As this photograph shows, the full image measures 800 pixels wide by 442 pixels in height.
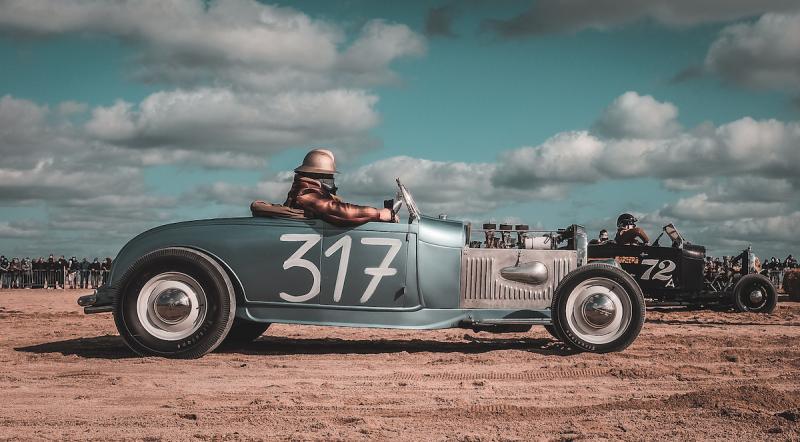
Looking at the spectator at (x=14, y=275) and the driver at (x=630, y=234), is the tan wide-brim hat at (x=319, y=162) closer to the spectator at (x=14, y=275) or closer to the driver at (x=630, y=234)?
the driver at (x=630, y=234)

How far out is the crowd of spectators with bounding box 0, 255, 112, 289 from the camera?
1403 inches

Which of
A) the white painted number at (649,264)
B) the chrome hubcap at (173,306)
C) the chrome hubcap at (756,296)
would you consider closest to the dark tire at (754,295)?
the chrome hubcap at (756,296)

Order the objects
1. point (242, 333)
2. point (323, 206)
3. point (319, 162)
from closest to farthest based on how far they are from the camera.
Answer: point (323, 206) → point (319, 162) → point (242, 333)

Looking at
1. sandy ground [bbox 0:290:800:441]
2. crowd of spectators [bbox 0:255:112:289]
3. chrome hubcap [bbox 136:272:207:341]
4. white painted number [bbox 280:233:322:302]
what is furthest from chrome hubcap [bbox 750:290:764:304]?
crowd of spectators [bbox 0:255:112:289]

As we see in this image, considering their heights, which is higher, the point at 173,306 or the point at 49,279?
the point at 173,306

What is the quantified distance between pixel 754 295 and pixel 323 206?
11124mm

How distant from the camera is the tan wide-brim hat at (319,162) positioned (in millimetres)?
7585

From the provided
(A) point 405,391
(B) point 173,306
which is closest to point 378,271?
(A) point 405,391

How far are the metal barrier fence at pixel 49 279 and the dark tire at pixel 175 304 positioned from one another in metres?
30.1

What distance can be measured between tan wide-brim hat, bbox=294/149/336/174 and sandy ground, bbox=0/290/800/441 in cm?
180

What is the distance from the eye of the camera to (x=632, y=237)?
14.0m

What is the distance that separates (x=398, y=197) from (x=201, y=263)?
1.98 metres

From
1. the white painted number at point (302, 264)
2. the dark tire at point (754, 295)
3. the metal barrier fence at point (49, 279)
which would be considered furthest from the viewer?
the metal barrier fence at point (49, 279)

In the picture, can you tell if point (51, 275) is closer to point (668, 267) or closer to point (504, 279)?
point (668, 267)
